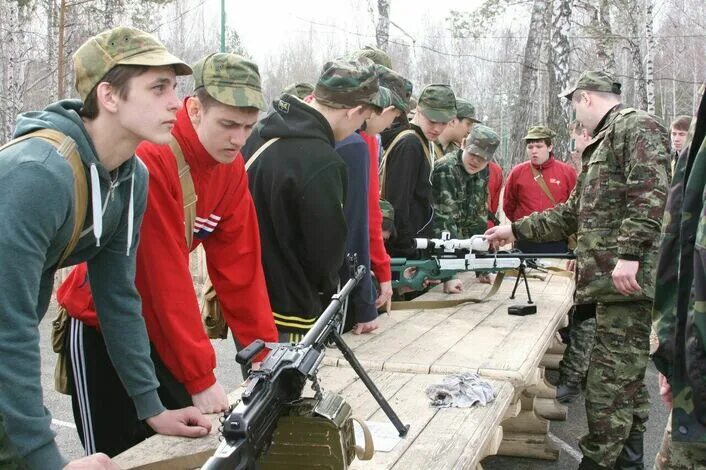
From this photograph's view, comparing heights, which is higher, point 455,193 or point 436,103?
point 436,103

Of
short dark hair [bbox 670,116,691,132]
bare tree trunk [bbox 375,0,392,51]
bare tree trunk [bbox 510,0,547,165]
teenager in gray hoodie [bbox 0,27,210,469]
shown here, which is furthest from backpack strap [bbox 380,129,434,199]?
bare tree trunk [bbox 375,0,392,51]

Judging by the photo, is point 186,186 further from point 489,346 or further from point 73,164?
point 489,346

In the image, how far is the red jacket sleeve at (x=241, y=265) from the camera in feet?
9.32

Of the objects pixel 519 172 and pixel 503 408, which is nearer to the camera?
pixel 503 408

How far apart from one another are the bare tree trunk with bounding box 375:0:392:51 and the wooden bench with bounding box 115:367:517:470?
14.4 metres

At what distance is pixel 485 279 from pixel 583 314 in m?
1.60

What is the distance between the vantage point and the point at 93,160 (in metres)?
1.91

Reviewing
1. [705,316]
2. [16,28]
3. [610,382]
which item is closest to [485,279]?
[610,382]

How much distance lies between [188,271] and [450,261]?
10.1ft

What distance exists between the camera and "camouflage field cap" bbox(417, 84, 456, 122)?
5.26 m

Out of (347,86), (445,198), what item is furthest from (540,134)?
(347,86)

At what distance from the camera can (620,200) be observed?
419 centimetres

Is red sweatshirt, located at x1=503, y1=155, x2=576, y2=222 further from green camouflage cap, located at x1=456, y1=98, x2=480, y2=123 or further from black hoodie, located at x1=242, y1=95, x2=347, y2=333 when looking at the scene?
black hoodie, located at x1=242, y1=95, x2=347, y2=333

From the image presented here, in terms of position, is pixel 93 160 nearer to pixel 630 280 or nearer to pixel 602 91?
pixel 630 280
